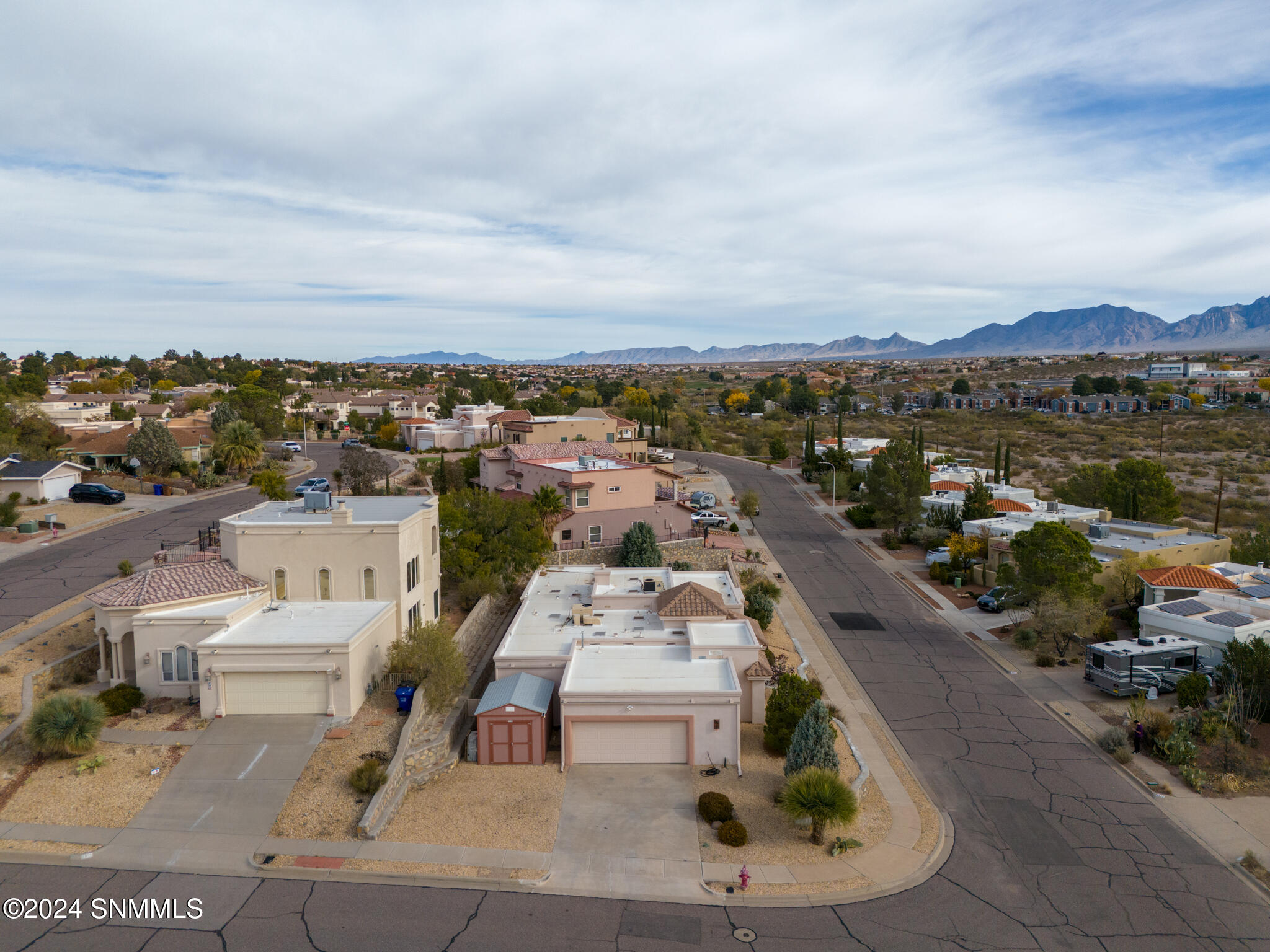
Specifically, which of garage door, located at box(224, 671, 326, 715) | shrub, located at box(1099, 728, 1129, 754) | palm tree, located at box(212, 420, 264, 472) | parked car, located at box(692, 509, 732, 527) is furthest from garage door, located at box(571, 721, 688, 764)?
palm tree, located at box(212, 420, 264, 472)

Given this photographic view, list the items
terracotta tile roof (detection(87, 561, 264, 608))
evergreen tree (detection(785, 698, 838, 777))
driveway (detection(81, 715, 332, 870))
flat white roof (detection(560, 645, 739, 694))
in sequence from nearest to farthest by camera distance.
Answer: driveway (detection(81, 715, 332, 870)), evergreen tree (detection(785, 698, 838, 777)), flat white roof (detection(560, 645, 739, 694)), terracotta tile roof (detection(87, 561, 264, 608))

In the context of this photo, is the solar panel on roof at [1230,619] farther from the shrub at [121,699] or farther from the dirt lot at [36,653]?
the dirt lot at [36,653]

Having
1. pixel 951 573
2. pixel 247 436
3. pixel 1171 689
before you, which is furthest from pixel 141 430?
pixel 1171 689

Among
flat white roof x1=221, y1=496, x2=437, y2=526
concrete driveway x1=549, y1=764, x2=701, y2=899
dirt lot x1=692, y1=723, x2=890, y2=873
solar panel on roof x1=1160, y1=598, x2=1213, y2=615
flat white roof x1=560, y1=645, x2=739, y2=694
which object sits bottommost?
dirt lot x1=692, y1=723, x2=890, y2=873

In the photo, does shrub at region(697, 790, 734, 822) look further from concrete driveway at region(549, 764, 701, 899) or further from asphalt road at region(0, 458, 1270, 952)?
asphalt road at region(0, 458, 1270, 952)

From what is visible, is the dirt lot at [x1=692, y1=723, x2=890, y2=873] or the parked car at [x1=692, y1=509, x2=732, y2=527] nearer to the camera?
the dirt lot at [x1=692, y1=723, x2=890, y2=873]

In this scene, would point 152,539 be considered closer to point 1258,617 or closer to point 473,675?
point 473,675
